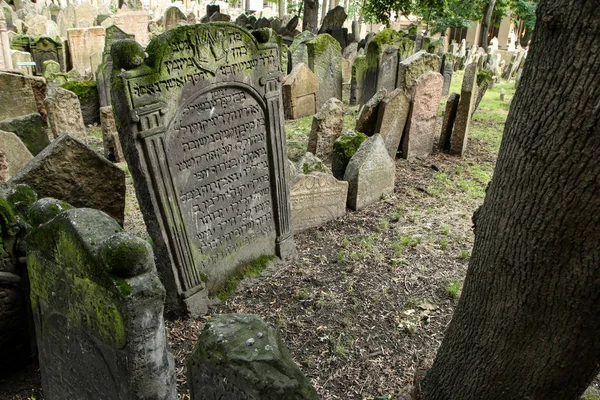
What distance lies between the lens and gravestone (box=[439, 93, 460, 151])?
7578 mm

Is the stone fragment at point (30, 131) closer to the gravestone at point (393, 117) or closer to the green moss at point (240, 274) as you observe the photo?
the green moss at point (240, 274)

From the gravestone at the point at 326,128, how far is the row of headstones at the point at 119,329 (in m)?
4.74

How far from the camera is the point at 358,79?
35.4 ft

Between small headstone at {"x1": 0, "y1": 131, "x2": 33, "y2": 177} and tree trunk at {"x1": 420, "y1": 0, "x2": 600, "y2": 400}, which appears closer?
tree trunk at {"x1": 420, "y1": 0, "x2": 600, "y2": 400}

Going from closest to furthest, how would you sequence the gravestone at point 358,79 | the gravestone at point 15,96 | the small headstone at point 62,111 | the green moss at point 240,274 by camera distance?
1. the green moss at point 240,274
2. the small headstone at point 62,111
3. the gravestone at point 15,96
4. the gravestone at point 358,79

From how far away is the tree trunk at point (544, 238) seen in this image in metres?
1.85

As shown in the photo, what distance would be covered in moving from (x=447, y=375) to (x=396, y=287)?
1678mm

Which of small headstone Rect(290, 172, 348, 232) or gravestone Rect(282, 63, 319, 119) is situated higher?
gravestone Rect(282, 63, 319, 119)

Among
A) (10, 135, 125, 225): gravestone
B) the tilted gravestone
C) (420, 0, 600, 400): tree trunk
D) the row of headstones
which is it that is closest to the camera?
(420, 0, 600, 400): tree trunk

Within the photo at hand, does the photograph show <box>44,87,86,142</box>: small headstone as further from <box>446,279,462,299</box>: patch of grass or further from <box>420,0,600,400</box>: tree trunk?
<box>420,0,600,400</box>: tree trunk

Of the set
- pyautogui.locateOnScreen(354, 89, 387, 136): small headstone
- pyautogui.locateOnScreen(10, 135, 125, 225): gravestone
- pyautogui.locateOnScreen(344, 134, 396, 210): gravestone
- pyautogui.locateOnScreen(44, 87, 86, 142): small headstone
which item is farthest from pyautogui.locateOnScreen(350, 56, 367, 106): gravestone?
pyautogui.locateOnScreen(10, 135, 125, 225): gravestone

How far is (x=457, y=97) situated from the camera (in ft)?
24.8

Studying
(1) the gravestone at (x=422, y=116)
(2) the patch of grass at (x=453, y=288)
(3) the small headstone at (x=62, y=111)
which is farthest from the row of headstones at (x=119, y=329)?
(1) the gravestone at (x=422, y=116)

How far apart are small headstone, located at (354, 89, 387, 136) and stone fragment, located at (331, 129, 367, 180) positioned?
0.71 m
